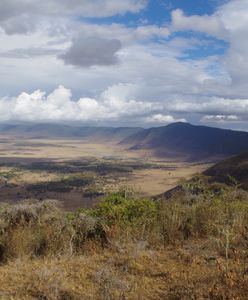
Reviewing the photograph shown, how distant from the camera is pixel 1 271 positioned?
27.4 feet

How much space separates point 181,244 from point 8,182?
120 m

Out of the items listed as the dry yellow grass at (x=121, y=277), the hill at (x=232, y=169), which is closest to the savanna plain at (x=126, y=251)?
the dry yellow grass at (x=121, y=277)

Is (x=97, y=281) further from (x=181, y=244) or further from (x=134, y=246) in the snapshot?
(x=181, y=244)

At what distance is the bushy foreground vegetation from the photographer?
700cm

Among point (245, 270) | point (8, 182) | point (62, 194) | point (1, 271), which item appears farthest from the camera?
point (8, 182)

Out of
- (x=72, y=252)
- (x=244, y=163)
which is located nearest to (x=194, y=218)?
(x=72, y=252)

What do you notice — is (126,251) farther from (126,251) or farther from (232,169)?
(232,169)

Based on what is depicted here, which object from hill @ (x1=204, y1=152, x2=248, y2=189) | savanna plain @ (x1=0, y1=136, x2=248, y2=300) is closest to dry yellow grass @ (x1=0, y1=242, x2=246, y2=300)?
savanna plain @ (x1=0, y1=136, x2=248, y2=300)

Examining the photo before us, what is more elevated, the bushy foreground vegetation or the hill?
the bushy foreground vegetation

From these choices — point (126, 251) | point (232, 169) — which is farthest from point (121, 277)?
point (232, 169)

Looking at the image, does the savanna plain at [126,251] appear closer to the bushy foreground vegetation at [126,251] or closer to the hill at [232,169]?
the bushy foreground vegetation at [126,251]

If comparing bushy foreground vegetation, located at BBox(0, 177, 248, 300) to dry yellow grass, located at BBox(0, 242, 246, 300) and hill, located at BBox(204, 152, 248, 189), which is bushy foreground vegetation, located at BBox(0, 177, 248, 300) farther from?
hill, located at BBox(204, 152, 248, 189)

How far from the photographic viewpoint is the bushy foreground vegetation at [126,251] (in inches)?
276

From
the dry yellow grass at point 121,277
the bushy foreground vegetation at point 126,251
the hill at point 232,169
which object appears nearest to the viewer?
the dry yellow grass at point 121,277
